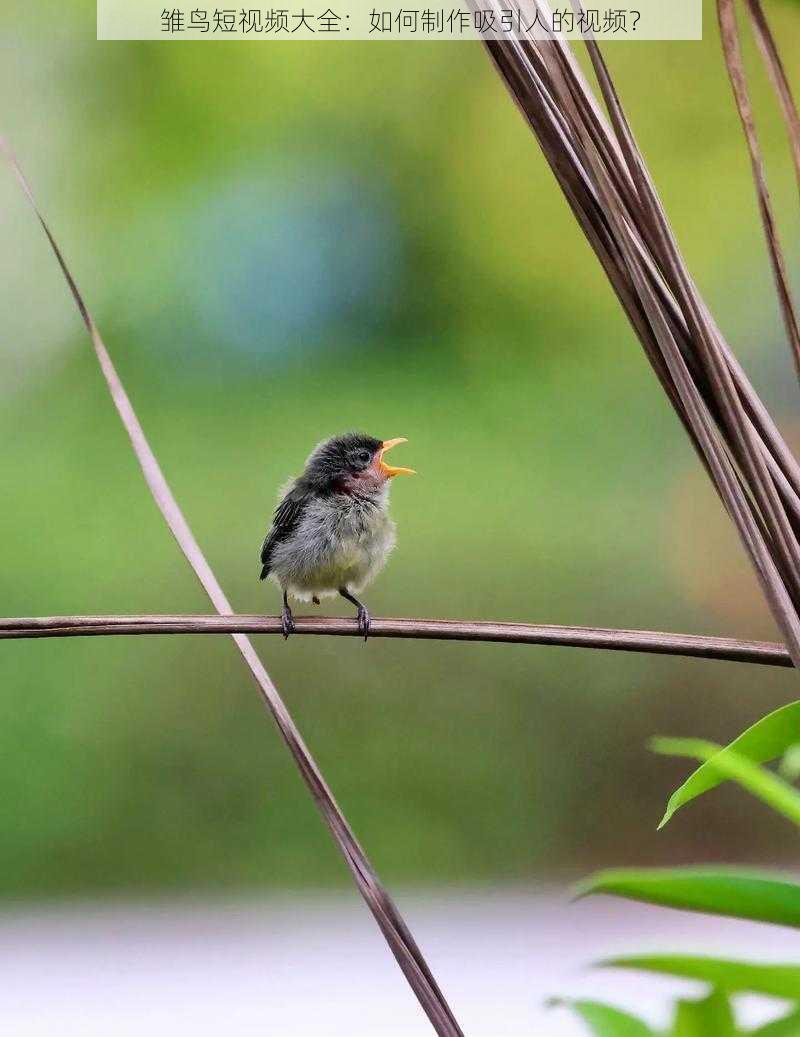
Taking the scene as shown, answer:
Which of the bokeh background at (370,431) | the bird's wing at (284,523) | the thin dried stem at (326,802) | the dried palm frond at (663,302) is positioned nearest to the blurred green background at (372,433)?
the bokeh background at (370,431)

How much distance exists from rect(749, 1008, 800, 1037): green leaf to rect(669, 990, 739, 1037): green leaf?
2cm

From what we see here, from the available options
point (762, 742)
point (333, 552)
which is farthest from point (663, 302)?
point (333, 552)

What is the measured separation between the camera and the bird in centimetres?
136

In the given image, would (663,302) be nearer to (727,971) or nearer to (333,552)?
(727,971)

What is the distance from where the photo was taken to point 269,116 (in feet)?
13.5

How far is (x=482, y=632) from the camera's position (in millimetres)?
464

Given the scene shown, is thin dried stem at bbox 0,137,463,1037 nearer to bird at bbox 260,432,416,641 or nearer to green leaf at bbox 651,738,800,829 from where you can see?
green leaf at bbox 651,738,800,829

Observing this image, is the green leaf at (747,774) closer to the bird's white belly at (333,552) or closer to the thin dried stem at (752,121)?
the thin dried stem at (752,121)

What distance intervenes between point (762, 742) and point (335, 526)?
1069 mm

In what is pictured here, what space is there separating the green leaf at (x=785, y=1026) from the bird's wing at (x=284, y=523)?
1150mm

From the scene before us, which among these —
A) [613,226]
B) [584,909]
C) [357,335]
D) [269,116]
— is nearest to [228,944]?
[584,909]

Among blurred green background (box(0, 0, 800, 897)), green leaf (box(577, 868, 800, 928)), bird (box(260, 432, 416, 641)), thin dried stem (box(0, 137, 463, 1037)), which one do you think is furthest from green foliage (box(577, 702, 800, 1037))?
blurred green background (box(0, 0, 800, 897))

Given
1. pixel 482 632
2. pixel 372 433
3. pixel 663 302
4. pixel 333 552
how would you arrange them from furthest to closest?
pixel 372 433, pixel 333 552, pixel 482 632, pixel 663 302

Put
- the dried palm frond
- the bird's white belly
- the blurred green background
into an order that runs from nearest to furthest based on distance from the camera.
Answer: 1. the dried palm frond
2. the bird's white belly
3. the blurred green background
